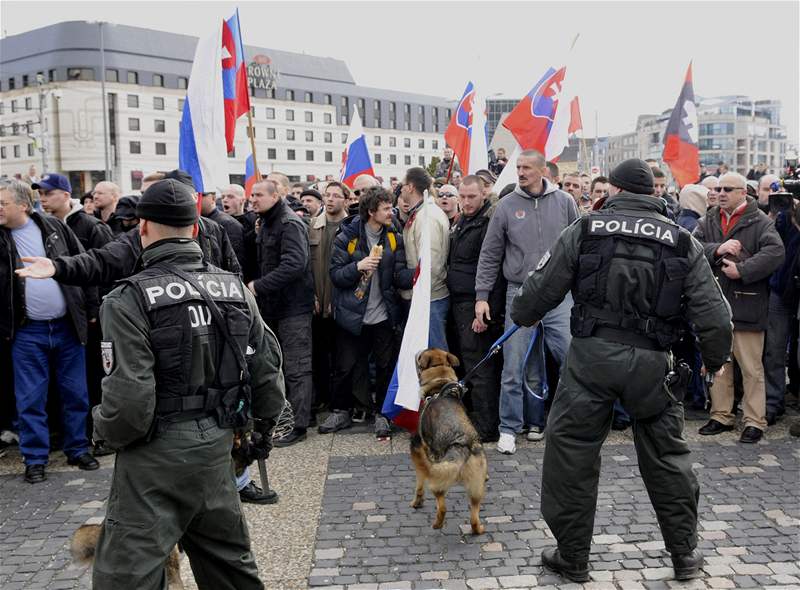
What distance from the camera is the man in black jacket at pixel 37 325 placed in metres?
5.91

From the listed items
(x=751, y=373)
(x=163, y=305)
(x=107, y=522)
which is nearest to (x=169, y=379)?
(x=163, y=305)

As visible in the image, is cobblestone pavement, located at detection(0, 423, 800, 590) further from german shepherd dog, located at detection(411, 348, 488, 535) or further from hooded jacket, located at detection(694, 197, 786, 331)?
hooded jacket, located at detection(694, 197, 786, 331)

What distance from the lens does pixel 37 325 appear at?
603 cm

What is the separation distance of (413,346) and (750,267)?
3.04 metres

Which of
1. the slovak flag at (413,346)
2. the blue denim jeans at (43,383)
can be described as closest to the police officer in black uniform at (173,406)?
the slovak flag at (413,346)

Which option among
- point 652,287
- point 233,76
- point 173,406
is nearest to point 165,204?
point 173,406

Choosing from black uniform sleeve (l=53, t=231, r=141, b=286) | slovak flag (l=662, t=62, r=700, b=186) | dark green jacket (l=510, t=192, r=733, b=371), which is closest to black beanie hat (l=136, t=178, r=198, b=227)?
black uniform sleeve (l=53, t=231, r=141, b=286)

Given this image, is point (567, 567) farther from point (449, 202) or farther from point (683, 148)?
point (683, 148)

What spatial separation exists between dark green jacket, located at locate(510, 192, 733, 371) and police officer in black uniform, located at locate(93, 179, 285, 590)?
189 centimetres

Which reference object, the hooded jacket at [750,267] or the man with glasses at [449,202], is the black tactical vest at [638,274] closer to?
the hooded jacket at [750,267]

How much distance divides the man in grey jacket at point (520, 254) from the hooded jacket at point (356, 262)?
2.77 feet

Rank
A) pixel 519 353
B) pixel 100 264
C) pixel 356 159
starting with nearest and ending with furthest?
pixel 100 264, pixel 519 353, pixel 356 159

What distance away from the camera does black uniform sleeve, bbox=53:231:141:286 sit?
481 cm

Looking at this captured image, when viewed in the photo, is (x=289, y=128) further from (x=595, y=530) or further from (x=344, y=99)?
(x=595, y=530)
